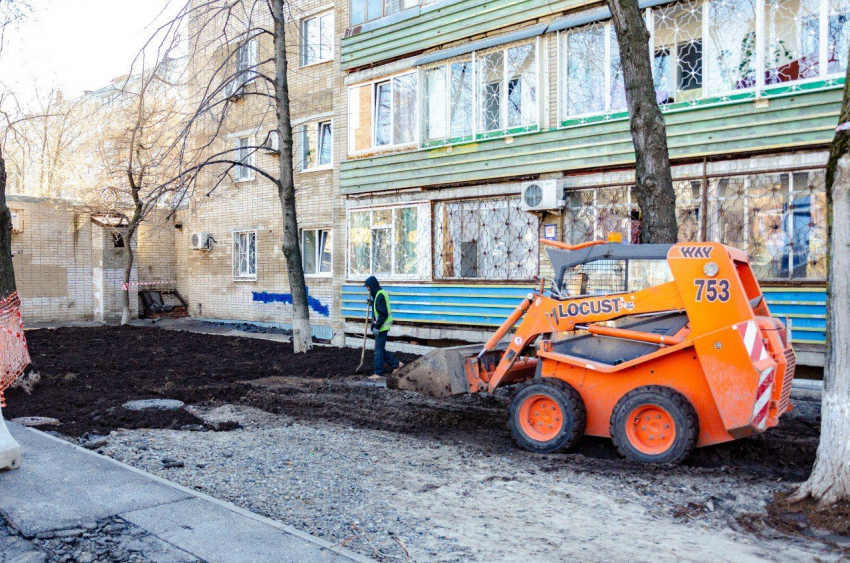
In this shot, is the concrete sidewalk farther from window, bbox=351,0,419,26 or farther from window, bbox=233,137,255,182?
window, bbox=233,137,255,182

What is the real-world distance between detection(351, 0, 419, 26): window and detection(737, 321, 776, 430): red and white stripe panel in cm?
1124

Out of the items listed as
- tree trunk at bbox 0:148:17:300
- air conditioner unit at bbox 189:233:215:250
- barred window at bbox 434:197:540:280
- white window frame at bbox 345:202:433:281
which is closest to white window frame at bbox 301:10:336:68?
white window frame at bbox 345:202:433:281

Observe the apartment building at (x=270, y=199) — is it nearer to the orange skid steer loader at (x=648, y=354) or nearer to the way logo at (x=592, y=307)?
the orange skid steer loader at (x=648, y=354)

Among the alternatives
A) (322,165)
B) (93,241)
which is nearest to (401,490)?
(322,165)

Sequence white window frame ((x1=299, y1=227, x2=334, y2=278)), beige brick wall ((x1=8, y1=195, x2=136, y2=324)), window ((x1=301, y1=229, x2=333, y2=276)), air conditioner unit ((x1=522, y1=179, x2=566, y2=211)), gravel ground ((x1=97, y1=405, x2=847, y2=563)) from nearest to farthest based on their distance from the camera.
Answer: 1. gravel ground ((x1=97, y1=405, x2=847, y2=563))
2. air conditioner unit ((x1=522, y1=179, x2=566, y2=211))
3. white window frame ((x1=299, y1=227, x2=334, y2=278))
4. window ((x1=301, y1=229, x2=333, y2=276))
5. beige brick wall ((x1=8, y1=195, x2=136, y2=324))

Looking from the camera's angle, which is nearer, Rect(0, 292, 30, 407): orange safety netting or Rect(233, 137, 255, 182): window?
Rect(0, 292, 30, 407): orange safety netting

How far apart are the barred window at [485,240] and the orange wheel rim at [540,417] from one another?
5817 millimetres

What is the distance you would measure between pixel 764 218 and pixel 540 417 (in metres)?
5.26

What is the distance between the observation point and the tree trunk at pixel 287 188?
1461 cm

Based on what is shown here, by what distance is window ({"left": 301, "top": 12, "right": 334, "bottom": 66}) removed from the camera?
63.0 feet

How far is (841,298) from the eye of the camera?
5.55 m

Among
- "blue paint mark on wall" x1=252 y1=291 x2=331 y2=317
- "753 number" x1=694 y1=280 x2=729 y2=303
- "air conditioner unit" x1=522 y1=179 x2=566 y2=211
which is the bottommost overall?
"blue paint mark on wall" x1=252 y1=291 x2=331 y2=317

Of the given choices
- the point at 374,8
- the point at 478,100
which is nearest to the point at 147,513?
the point at 478,100

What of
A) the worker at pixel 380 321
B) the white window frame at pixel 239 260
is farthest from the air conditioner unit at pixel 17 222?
the worker at pixel 380 321
